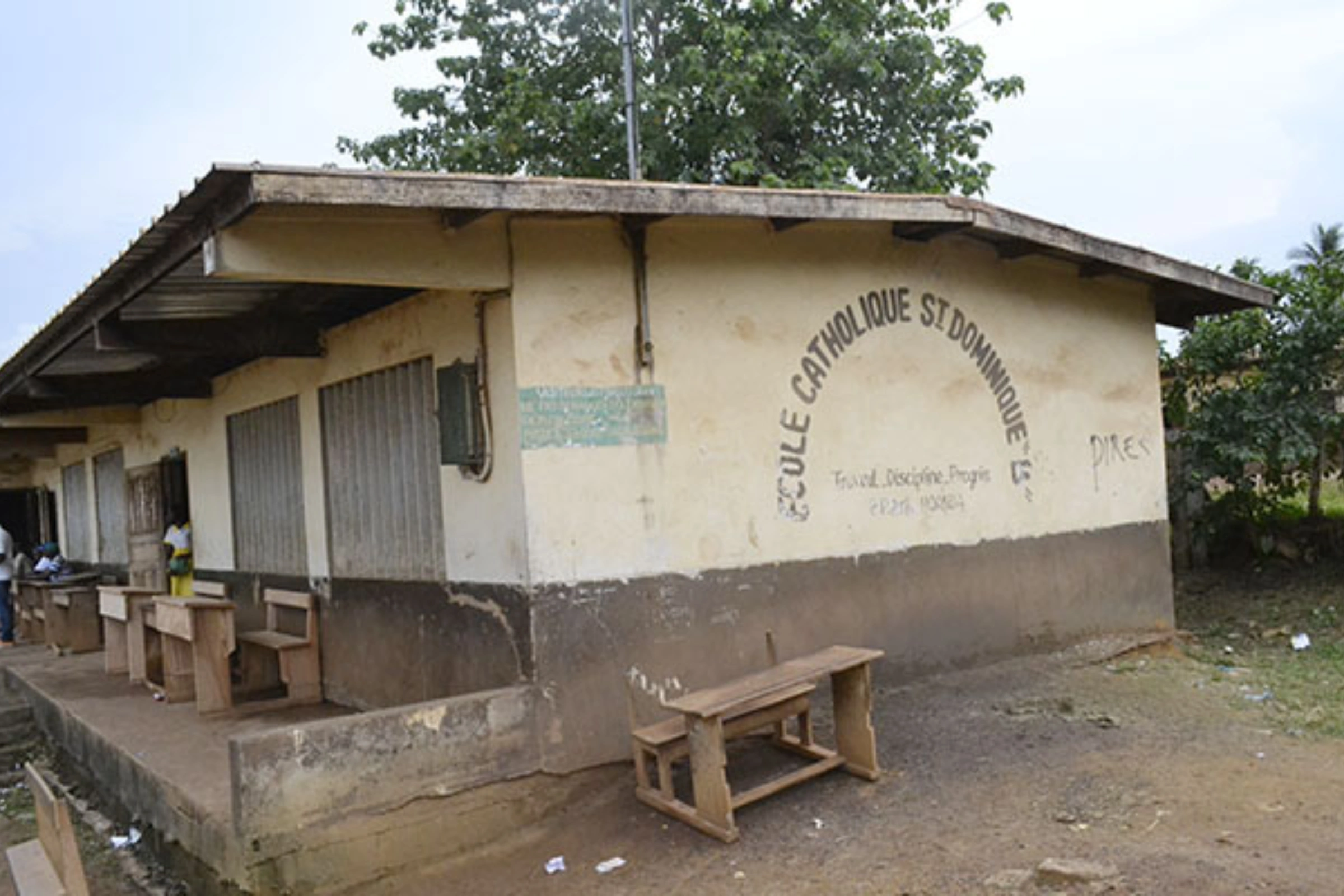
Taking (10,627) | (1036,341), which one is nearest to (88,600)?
(10,627)

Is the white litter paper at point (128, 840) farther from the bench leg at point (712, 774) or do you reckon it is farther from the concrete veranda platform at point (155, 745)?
the bench leg at point (712, 774)

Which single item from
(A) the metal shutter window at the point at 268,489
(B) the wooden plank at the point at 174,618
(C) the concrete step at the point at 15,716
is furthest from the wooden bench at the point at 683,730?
(C) the concrete step at the point at 15,716

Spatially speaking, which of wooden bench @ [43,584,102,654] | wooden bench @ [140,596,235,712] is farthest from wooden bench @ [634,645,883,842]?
wooden bench @ [43,584,102,654]

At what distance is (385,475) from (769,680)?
2.93m

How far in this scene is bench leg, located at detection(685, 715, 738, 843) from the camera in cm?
511

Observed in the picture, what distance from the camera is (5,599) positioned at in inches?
555

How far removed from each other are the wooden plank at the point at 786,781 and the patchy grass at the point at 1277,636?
2774 mm

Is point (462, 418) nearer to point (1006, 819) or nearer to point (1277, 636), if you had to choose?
point (1006, 819)

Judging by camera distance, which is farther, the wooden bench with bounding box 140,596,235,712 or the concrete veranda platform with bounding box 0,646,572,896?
the wooden bench with bounding box 140,596,235,712

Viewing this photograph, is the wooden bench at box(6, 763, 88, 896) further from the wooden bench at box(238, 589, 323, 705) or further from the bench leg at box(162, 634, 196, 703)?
the bench leg at box(162, 634, 196, 703)

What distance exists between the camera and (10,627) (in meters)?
14.1

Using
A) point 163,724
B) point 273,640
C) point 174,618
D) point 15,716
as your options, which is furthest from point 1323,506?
point 15,716

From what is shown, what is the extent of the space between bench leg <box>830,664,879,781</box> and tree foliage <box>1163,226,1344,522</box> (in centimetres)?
664

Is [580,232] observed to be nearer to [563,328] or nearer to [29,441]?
[563,328]
